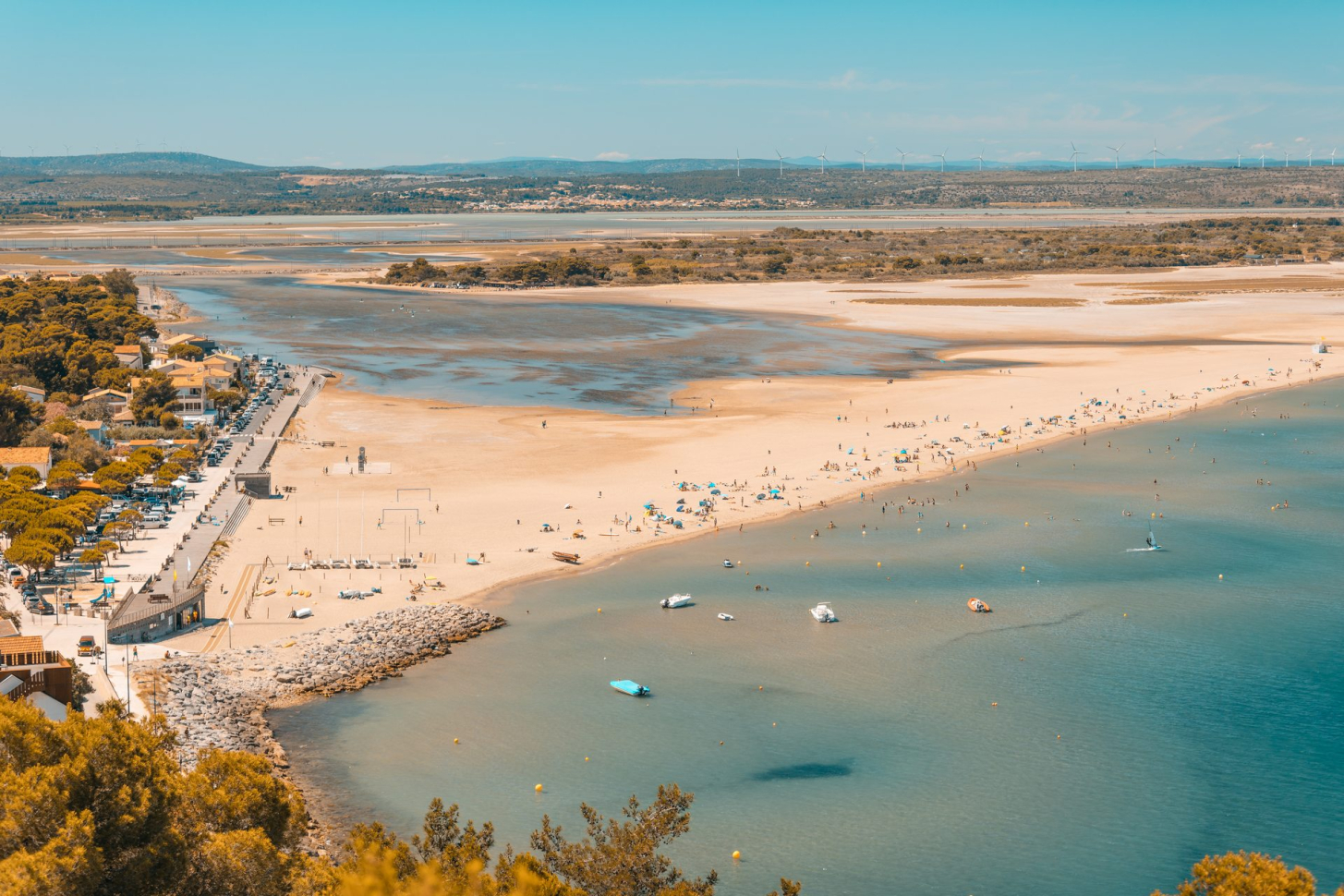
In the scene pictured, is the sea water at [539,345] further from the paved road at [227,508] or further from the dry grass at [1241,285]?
the dry grass at [1241,285]

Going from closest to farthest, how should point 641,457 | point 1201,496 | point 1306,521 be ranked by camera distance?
point 1306,521
point 1201,496
point 641,457

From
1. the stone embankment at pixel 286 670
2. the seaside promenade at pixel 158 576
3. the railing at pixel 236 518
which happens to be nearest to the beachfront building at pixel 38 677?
the seaside promenade at pixel 158 576

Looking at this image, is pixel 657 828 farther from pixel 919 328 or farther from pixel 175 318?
pixel 175 318

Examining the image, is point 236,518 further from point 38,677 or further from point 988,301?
point 988,301

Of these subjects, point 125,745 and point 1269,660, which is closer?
point 125,745

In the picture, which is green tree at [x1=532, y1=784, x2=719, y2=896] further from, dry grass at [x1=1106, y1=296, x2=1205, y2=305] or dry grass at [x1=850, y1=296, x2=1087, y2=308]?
dry grass at [x1=1106, y1=296, x2=1205, y2=305]

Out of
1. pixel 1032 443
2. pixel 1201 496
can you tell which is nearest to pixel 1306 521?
pixel 1201 496

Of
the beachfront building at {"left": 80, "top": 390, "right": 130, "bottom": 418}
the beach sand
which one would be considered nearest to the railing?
the beach sand
